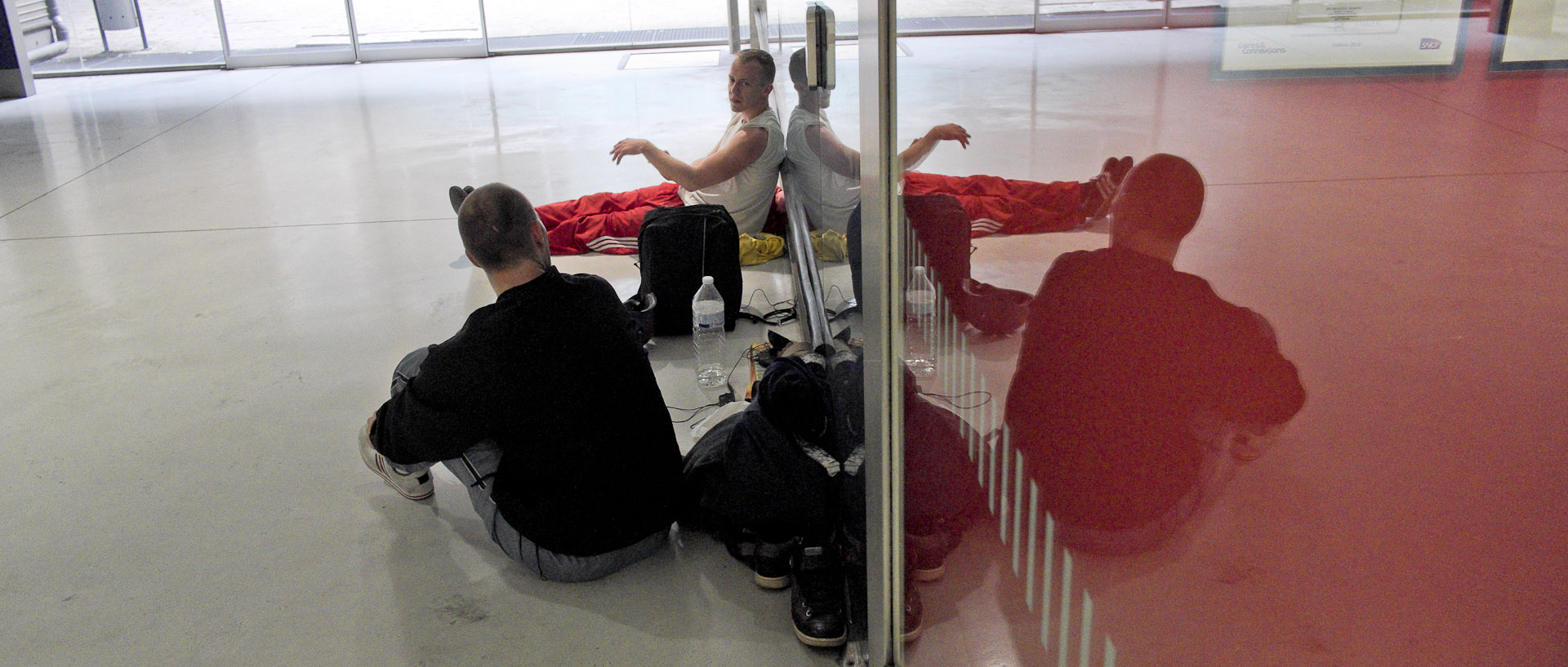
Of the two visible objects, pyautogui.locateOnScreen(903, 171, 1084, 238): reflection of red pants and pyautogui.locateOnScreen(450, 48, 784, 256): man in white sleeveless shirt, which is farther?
pyautogui.locateOnScreen(450, 48, 784, 256): man in white sleeveless shirt

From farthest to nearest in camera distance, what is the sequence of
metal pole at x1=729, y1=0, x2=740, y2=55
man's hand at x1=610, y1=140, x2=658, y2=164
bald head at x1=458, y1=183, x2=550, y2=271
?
metal pole at x1=729, y1=0, x2=740, y2=55 < man's hand at x1=610, y1=140, x2=658, y2=164 < bald head at x1=458, y1=183, x2=550, y2=271

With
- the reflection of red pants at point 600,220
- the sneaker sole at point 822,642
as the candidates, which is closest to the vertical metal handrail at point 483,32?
the reflection of red pants at point 600,220

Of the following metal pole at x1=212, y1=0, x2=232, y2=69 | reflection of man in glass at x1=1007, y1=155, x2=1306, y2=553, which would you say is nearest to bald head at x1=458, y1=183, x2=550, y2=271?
reflection of man in glass at x1=1007, y1=155, x2=1306, y2=553

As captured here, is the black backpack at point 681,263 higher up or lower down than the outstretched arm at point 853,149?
lower down

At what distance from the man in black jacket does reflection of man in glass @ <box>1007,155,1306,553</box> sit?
1576 millimetres

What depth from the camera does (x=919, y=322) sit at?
1.35m

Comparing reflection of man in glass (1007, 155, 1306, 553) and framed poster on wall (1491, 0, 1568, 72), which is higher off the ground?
framed poster on wall (1491, 0, 1568, 72)

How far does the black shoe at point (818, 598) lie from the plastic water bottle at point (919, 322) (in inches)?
33.6

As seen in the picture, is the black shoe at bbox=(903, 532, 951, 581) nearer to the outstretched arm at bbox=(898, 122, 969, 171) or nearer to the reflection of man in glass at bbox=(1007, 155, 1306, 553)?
the outstretched arm at bbox=(898, 122, 969, 171)

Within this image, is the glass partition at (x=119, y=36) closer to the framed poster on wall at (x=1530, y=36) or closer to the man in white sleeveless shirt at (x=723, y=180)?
the man in white sleeveless shirt at (x=723, y=180)

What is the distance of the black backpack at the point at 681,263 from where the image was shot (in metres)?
3.74

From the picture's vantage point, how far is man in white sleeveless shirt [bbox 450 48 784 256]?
4.34 metres

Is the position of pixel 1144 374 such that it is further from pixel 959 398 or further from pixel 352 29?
pixel 352 29

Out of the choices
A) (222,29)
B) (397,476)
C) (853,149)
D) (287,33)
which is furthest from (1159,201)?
(287,33)
